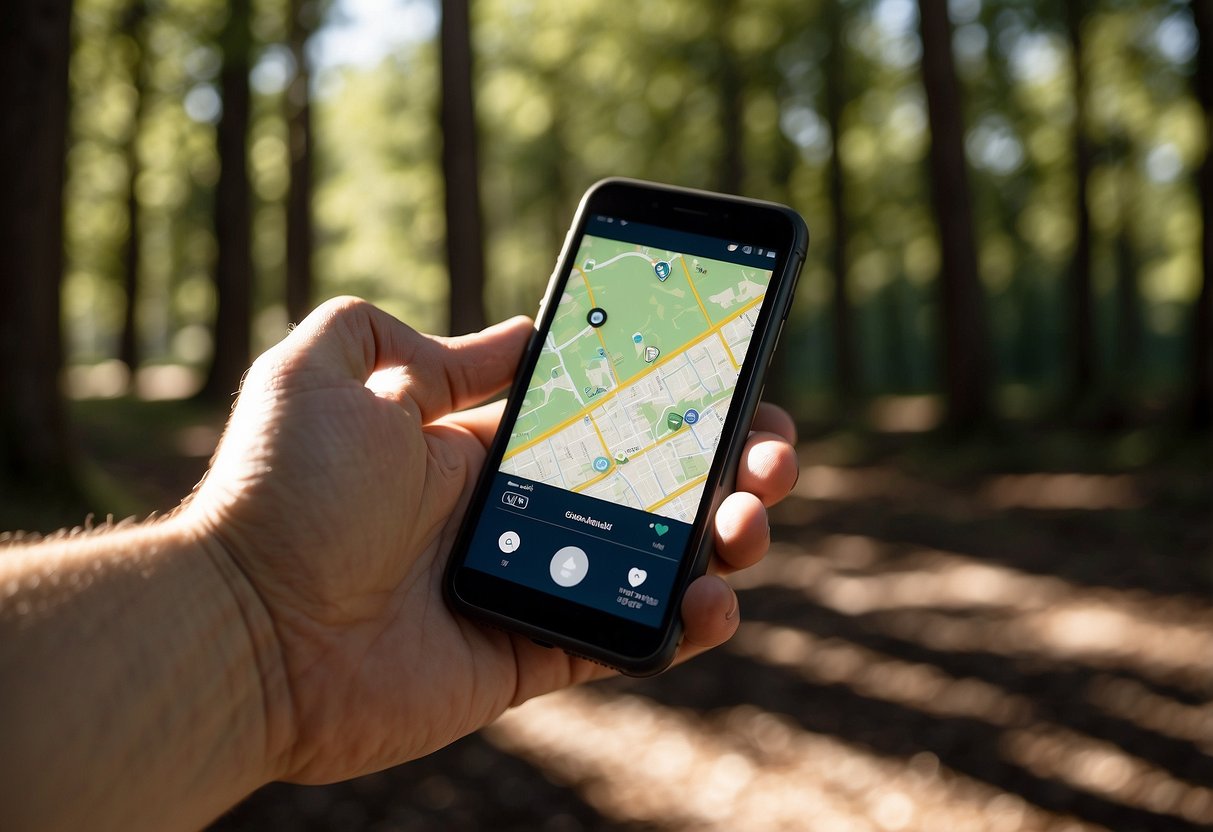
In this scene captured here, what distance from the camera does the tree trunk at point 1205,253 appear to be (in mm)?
10727

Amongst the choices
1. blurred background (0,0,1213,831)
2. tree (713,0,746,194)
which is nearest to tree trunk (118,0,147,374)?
blurred background (0,0,1213,831)

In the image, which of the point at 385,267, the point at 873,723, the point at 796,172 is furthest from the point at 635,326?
the point at 385,267

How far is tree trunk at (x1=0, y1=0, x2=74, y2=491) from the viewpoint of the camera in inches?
269

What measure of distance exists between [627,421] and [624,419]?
0.01m

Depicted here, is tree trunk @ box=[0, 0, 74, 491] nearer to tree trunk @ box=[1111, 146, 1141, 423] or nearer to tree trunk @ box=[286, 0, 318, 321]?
tree trunk @ box=[286, 0, 318, 321]

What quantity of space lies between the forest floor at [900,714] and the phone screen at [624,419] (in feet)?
7.92

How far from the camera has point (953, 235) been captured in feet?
39.6

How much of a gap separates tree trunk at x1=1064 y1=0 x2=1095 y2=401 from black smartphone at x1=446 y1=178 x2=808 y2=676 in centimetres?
1526

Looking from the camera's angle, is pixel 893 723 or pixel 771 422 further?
pixel 893 723

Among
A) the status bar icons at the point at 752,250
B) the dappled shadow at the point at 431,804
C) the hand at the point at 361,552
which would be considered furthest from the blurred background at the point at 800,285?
the status bar icons at the point at 752,250

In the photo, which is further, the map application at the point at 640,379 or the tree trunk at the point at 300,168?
the tree trunk at the point at 300,168

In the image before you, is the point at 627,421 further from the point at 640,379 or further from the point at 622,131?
the point at 622,131

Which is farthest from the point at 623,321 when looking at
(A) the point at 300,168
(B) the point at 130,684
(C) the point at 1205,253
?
(A) the point at 300,168

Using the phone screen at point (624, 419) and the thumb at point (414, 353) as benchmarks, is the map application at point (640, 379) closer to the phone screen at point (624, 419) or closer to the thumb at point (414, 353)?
the phone screen at point (624, 419)
